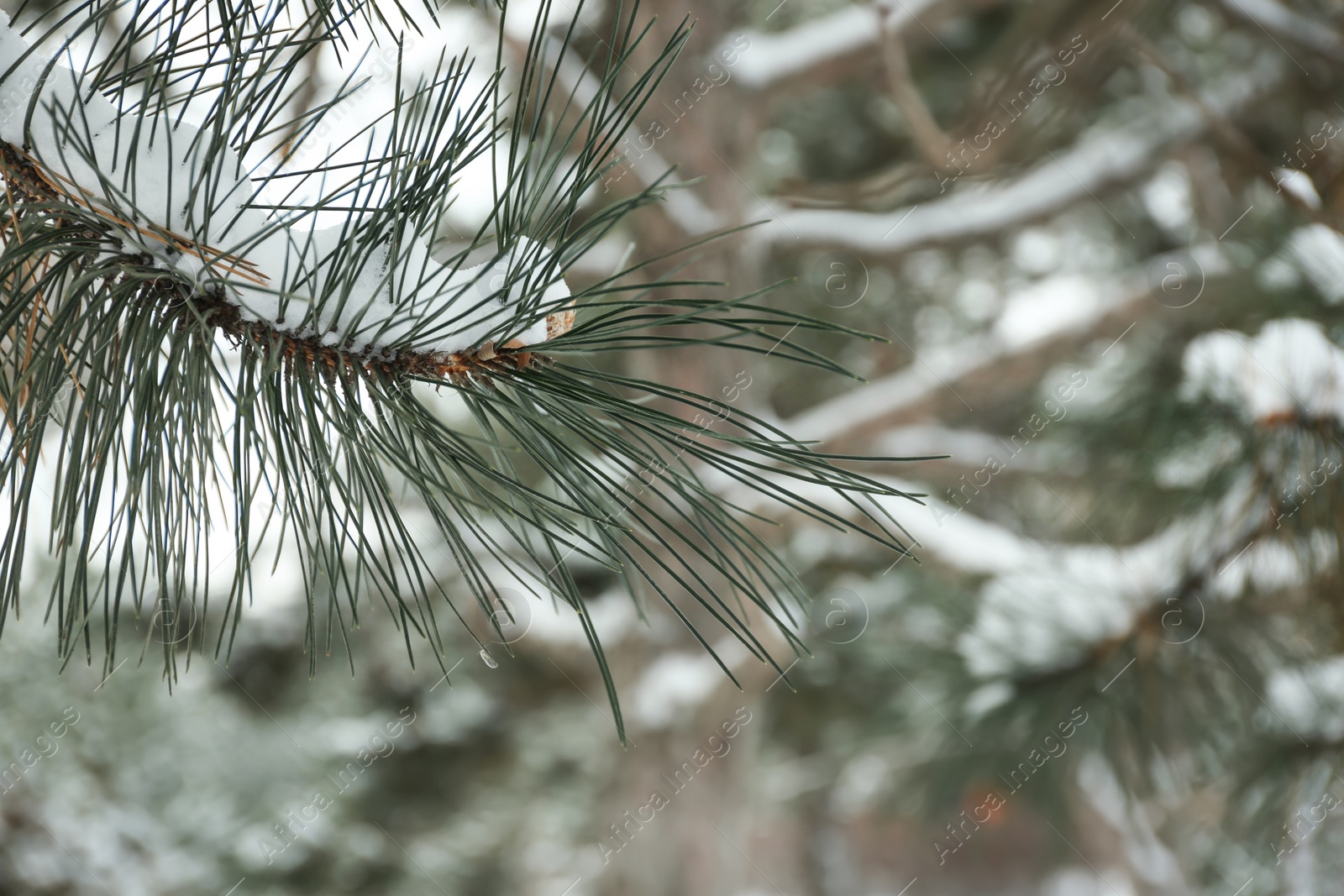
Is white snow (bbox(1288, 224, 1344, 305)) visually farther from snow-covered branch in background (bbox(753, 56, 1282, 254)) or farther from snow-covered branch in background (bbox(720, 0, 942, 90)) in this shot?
snow-covered branch in background (bbox(720, 0, 942, 90))

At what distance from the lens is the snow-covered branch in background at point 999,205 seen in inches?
57.3

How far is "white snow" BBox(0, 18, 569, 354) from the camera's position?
261 millimetres

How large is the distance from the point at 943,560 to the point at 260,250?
128 cm

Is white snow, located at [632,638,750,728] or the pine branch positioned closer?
the pine branch

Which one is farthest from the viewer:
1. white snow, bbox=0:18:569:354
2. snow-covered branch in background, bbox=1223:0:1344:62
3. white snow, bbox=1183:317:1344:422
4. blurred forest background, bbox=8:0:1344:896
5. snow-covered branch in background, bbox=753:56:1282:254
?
snow-covered branch in background, bbox=753:56:1282:254

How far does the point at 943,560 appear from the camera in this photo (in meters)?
1.42

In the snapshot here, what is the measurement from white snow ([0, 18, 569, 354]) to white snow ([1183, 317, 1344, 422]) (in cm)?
89

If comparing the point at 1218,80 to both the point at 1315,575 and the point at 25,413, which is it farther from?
the point at 25,413

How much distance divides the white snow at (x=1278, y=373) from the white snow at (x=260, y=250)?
34.9 inches

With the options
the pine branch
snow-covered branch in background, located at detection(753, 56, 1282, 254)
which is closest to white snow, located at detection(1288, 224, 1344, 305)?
snow-covered branch in background, located at detection(753, 56, 1282, 254)

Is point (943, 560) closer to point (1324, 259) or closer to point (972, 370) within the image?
point (972, 370)

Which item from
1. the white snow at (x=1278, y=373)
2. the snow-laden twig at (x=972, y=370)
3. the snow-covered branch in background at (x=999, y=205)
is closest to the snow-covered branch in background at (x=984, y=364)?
the snow-laden twig at (x=972, y=370)

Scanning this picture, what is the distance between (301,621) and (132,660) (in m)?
0.32

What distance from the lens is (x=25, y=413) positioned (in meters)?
0.26
